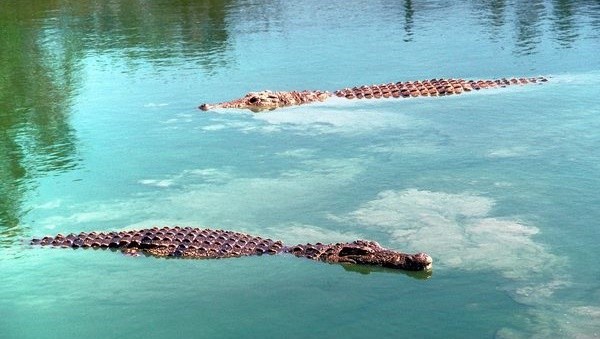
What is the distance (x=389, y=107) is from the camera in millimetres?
18281

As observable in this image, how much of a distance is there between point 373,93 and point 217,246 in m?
8.50

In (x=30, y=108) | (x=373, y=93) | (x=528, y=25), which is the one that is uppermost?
(x=30, y=108)

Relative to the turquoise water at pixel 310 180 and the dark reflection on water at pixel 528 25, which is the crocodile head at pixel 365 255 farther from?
the dark reflection on water at pixel 528 25

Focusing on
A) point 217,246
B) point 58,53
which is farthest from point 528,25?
point 217,246

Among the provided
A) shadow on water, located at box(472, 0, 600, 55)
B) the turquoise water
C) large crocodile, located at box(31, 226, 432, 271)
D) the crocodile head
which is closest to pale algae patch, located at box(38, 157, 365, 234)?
the turquoise water

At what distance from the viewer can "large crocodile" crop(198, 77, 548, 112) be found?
743 inches

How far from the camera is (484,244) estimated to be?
11.1 m

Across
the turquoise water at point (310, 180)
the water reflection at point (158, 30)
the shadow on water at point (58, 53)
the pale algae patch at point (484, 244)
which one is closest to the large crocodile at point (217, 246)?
the turquoise water at point (310, 180)

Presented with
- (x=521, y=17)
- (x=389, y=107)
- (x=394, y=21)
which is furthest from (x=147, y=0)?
(x=389, y=107)

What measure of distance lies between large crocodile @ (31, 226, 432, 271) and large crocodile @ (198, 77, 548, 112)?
7330mm

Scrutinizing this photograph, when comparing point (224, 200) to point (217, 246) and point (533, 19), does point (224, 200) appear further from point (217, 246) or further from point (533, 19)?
point (533, 19)

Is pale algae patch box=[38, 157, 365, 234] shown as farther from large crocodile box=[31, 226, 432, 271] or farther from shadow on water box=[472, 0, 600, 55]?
shadow on water box=[472, 0, 600, 55]

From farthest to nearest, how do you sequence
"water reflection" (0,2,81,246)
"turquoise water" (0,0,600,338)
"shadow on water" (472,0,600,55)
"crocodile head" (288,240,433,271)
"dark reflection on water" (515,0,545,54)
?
"shadow on water" (472,0,600,55)
"dark reflection on water" (515,0,545,54)
"water reflection" (0,2,81,246)
"crocodile head" (288,240,433,271)
"turquoise water" (0,0,600,338)

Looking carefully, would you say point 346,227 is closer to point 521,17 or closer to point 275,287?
point 275,287
